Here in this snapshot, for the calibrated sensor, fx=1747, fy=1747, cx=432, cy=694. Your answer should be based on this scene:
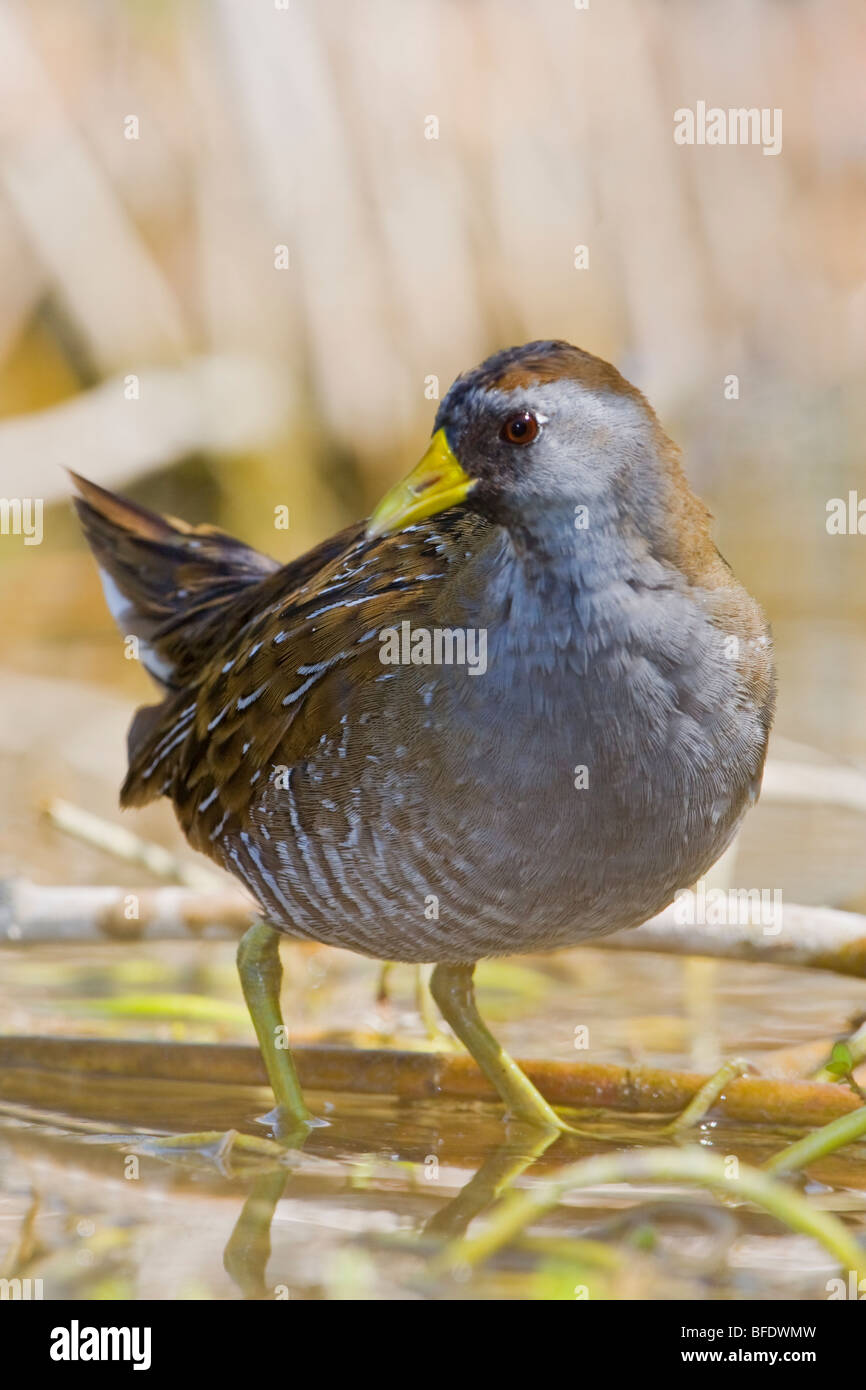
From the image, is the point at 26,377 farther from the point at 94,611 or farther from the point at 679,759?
the point at 679,759

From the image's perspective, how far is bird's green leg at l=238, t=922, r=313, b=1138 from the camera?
3.59 meters

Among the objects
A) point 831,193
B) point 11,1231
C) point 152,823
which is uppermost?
point 831,193

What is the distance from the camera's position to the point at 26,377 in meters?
8.17

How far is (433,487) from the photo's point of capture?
3.01m

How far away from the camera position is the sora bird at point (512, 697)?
2.94m

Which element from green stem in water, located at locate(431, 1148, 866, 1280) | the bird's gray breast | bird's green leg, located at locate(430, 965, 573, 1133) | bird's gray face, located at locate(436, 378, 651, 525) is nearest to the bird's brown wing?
the bird's gray breast

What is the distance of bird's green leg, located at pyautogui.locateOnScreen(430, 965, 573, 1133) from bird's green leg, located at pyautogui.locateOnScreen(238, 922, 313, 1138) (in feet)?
1.14

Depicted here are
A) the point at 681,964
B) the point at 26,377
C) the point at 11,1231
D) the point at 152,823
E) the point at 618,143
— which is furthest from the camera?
the point at 26,377

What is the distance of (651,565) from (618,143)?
5133mm

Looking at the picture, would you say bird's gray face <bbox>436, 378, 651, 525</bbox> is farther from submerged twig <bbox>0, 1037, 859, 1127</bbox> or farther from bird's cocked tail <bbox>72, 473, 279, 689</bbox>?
bird's cocked tail <bbox>72, 473, 279, 689</bbox>

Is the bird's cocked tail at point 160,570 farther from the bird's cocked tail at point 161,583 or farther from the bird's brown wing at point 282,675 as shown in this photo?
the bird's brown wing at point 282,675

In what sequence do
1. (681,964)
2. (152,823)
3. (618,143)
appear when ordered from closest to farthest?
(681,964) < (152,823) < (618,143)

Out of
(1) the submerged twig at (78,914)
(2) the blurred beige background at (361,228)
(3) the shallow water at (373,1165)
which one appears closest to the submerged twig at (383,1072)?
(3) the shallow water at (373,1165)

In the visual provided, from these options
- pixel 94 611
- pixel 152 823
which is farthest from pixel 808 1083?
pixel 94 611
